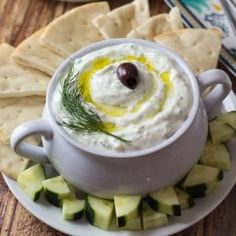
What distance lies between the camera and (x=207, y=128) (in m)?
1.27

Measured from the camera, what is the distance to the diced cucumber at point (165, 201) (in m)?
1.18

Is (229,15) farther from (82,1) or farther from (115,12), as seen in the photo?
(82,1)

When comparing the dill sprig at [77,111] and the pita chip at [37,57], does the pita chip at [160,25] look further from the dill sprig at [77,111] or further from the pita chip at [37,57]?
the dill sprig at [77,111]

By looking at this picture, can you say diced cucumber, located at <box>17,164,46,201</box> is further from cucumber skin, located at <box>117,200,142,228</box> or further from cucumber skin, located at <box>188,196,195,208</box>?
cucumber skin, located at <box>188,196,195,208</box>

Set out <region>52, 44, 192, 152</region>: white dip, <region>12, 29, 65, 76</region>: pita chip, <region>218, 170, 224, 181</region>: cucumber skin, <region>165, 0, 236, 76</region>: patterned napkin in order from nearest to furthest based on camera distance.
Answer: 1. <region>52, 44, 192, 152</region>: white dip
2. <region>218, 170, 224, 181</region>: cucumber skin
3. <region>12, 29, 65, 76</region>: pita chip
4. <region>165, 0, 236, 76</region>: patterned napkin

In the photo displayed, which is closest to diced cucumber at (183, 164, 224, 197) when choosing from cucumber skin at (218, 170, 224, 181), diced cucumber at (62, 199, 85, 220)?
cucumber skin at (218, 170, 224, 181)

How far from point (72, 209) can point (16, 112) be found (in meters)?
0.32

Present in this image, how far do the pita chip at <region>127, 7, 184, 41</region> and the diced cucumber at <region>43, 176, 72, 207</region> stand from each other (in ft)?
1.56

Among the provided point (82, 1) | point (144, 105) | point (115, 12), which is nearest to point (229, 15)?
point (115, 12)

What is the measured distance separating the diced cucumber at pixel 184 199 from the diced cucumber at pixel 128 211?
0.09 meters

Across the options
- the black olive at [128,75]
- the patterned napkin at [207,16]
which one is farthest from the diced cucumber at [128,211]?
the patterned napkin at [207,16]

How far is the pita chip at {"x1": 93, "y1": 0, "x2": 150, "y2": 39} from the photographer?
157 centimetres

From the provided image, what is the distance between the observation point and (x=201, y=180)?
1236 mm

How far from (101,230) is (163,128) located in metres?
0.24
